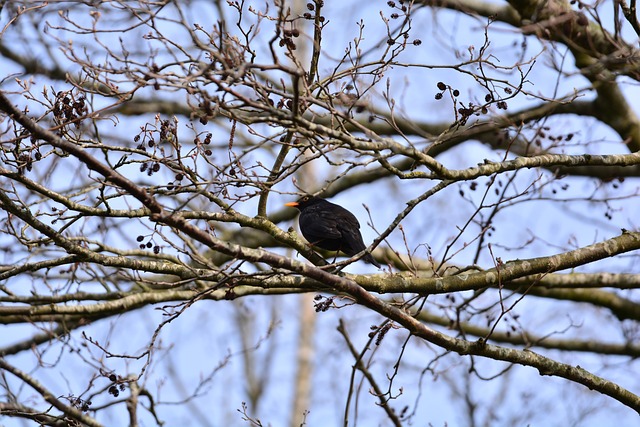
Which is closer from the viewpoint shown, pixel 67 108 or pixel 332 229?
pixel 67 108

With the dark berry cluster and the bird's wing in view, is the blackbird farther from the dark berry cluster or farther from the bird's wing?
the dark berry cluster

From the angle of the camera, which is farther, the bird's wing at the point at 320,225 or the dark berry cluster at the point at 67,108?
the bird's wing at the point at 320,225

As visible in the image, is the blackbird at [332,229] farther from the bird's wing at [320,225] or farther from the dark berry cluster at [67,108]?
the dark berry cluster at [67,108]

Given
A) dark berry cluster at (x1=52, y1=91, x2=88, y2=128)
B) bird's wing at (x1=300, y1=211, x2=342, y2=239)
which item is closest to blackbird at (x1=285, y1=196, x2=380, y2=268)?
bird's wing at (x1=300, y1=211, x2=342, y2=239)

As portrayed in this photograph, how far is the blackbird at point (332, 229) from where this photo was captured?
5168 millimetres

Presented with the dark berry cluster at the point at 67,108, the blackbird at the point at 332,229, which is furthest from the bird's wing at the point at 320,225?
the dark berry cluster at the point at 67,108

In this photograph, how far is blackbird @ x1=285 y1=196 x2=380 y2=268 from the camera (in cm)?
517

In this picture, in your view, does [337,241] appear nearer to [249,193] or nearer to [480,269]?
[480,269]

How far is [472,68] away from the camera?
13.7ft

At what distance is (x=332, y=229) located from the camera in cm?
519

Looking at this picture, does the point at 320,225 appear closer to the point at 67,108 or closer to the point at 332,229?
the point at 332,229

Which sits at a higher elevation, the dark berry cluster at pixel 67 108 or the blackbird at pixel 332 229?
the blackbird at pixel 332 229

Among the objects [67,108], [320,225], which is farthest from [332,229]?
[67,108]

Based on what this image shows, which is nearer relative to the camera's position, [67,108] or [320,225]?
[67,108]
